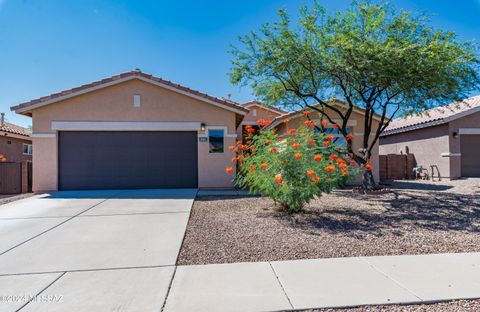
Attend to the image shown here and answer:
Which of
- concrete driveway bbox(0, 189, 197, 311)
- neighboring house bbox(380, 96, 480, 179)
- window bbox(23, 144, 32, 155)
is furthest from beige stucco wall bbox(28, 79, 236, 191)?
window bbox(23, 144, 32, 155)

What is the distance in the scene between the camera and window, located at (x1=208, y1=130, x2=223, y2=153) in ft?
38.2

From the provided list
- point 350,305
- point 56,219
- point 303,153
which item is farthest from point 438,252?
point 56,219

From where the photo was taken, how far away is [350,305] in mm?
3037

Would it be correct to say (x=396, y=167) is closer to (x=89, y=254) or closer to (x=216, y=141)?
(x=216, y=141)

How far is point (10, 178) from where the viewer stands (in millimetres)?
11766

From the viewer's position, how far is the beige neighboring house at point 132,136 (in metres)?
11.1

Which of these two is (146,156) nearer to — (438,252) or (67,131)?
(67,131)

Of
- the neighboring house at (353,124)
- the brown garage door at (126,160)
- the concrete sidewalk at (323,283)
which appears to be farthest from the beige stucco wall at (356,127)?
the concrete sidewalk at (323,283)

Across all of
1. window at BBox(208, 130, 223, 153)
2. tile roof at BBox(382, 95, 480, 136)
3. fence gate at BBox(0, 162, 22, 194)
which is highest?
tile roof at BBox(382, 95, 480, 136)

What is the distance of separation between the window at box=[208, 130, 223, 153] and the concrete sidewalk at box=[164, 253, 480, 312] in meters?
7.82

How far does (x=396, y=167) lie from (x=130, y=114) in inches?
604

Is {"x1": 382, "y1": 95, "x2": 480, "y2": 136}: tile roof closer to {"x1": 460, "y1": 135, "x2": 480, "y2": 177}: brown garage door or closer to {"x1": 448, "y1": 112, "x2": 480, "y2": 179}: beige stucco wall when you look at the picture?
{"x1": 448, "y1": 112, "x2": 480, "y2": 179}: beige stucco wall

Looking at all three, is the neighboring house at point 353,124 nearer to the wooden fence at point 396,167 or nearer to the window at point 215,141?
the window at point 215,141

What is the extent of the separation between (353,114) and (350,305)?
1155 centimetres
